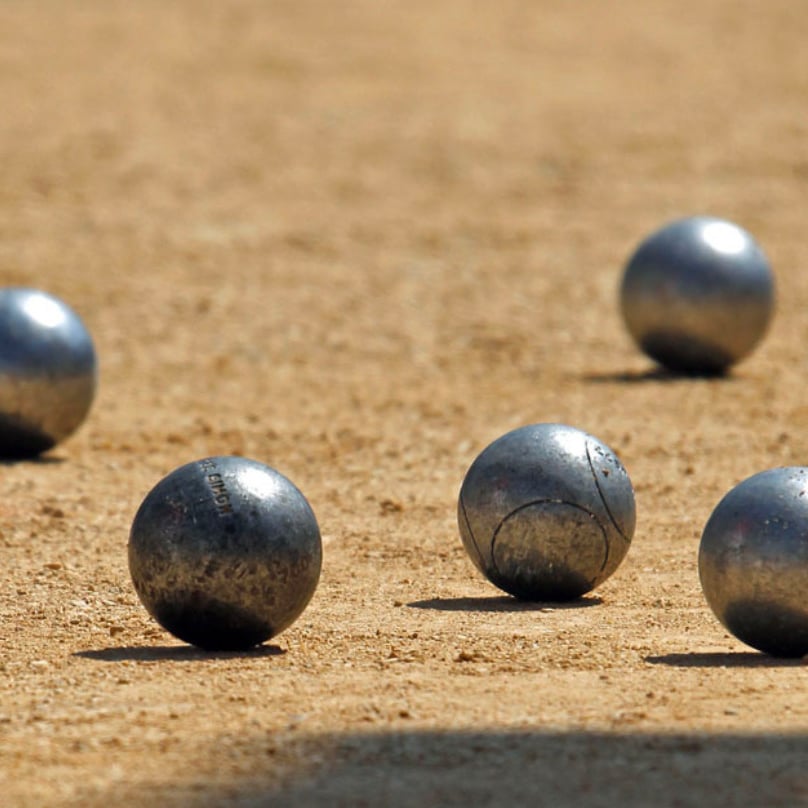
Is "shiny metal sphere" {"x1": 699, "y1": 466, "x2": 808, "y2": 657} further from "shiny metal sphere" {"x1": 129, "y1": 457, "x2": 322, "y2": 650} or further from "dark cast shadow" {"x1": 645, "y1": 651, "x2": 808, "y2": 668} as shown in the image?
"shiny metal sphere" {"x1": 129, "y1": 457, "x2": 322, "y2": 650}

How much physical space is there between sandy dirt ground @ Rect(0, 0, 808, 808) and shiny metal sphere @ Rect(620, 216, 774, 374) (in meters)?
0.47

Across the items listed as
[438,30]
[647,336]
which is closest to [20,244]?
[647,336]

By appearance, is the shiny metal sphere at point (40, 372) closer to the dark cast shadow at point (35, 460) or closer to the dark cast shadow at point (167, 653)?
the dark cast shadow at point (35, 460)

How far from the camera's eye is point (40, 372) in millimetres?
14742

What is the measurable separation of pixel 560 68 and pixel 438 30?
12.0ft

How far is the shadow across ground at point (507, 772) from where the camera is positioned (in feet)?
21.0

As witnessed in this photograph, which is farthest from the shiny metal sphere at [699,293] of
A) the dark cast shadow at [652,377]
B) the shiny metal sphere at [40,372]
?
the shiny metal sphere at [40,372]

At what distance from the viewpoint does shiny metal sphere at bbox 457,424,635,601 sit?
33.6ft

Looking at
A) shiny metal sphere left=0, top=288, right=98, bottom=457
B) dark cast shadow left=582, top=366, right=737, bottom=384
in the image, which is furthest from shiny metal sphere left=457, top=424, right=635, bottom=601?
Result: dark cast shadow left=582, top=366, right=737, bottom=384

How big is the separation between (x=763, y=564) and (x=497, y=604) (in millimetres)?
2233

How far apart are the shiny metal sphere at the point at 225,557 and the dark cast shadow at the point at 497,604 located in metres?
1.44

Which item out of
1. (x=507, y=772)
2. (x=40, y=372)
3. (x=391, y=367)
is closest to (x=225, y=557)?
(x=507, y=772)

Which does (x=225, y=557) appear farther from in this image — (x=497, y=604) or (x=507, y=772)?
(x=507, y=772)

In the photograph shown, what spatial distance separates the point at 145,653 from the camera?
29.4 feet
